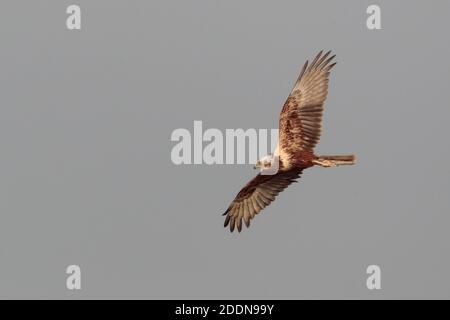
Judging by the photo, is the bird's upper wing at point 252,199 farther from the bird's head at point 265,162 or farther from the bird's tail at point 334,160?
the bird's tail at point 334,160

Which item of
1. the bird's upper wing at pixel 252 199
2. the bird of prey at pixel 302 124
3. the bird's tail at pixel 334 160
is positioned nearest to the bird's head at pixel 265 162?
the bird of prey at pixel 302 124

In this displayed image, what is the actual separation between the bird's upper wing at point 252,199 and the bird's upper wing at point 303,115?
87 cm

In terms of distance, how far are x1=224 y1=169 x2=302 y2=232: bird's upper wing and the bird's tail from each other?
109 centimetres

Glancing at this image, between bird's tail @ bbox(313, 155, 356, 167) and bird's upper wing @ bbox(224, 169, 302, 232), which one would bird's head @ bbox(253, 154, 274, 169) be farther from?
bird's tail @ bbox(313, 155, 356, 167)

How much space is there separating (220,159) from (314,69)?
2005 millimetres

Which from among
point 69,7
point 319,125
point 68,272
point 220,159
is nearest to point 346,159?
point 319,125

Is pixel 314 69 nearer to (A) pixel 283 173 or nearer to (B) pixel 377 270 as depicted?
(A) pixel 283 173

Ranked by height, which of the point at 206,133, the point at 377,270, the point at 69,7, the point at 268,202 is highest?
the point at 69,7

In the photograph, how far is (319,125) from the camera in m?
16.1

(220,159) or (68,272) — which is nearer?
(220,159)

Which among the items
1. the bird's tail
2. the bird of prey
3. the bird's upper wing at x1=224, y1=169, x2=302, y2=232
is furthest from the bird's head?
the bird's tail

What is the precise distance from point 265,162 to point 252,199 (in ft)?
3.75

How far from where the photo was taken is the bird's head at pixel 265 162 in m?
16.3

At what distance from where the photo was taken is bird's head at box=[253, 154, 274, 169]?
16344 millimetres
